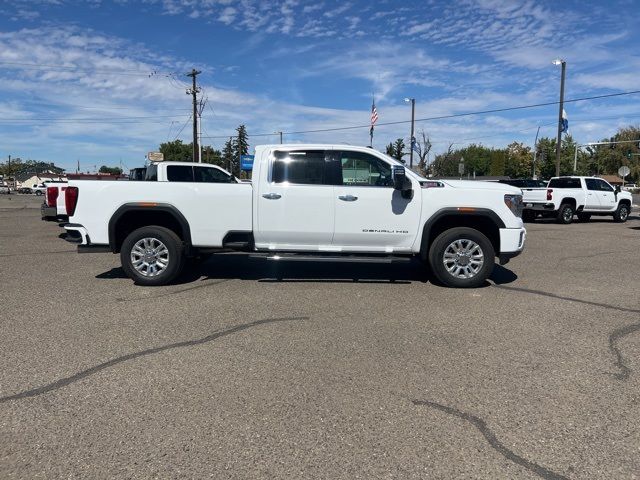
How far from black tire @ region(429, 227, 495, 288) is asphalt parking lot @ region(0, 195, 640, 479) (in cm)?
28

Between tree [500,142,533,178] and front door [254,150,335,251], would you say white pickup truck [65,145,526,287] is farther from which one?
tree [500,142,533,178]

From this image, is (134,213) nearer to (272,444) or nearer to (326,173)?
(326,173)

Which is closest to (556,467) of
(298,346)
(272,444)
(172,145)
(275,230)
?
(272,444)

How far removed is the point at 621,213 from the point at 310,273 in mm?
17474

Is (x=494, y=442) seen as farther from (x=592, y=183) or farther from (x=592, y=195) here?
(x=592, y=183)

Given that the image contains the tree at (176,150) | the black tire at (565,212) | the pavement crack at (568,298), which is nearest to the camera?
the pavement crack at (568,298)

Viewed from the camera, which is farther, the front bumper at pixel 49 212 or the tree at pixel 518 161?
the tree at pixel 518 161

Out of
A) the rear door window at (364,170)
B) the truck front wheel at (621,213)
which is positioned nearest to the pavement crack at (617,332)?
the rear door window at (364,170)

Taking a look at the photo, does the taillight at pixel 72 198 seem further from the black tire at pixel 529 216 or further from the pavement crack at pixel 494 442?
the black tire at pixel 529 216

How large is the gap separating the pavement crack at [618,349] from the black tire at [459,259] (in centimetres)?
207

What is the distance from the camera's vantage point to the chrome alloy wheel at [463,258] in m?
7.32

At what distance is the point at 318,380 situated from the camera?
160 inches

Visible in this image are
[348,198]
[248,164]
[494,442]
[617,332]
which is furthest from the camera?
[248,164]

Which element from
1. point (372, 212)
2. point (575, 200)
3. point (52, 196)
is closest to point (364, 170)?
point (372, 212)
